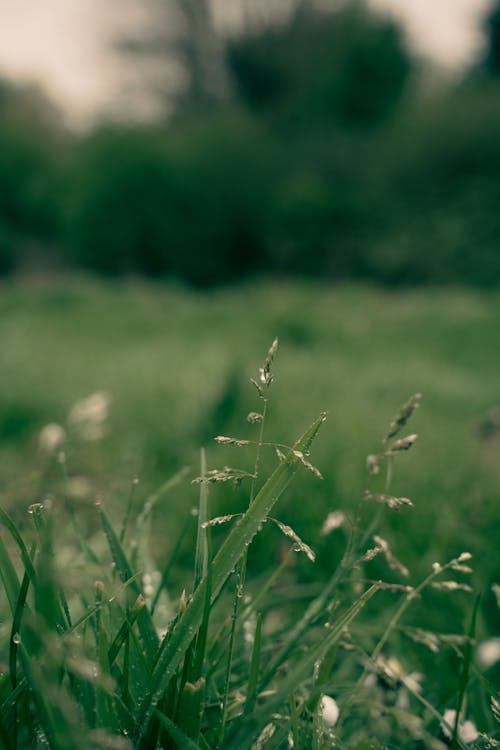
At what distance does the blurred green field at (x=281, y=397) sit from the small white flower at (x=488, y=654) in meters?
0.17

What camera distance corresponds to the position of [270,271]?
1154 cm

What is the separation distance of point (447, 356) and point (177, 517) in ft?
10.1

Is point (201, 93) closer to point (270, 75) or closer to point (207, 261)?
point (270, 75)

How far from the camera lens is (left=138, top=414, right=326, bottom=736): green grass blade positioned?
0.75 metres

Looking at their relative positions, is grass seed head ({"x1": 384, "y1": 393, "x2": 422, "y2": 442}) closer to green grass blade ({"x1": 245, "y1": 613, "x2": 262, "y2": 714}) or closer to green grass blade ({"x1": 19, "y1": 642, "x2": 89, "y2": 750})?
green grass blade ({"x1": 245, "y1": 613, "x2": 262, "y2": 714})

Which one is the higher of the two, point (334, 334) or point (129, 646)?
point (129, 646)

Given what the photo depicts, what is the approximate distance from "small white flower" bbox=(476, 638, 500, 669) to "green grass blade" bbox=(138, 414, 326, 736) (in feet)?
2.30

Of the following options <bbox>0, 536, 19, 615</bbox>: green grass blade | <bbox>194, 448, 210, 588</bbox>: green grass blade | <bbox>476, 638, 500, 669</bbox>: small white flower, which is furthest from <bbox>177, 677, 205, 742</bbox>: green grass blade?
<bbox>476, 638, 500, 669</bbox>: small white flower

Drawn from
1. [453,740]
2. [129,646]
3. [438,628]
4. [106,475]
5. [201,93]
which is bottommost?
[106,475]

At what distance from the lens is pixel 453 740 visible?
0.82 m

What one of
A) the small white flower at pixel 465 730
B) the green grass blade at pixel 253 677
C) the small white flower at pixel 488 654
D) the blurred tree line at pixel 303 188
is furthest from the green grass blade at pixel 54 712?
the blurred tree line at pixel 303 188

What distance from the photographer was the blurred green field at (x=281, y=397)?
203 cm

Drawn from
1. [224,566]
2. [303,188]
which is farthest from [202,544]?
[303,188]

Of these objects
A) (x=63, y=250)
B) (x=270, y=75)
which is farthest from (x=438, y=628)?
(x=270, y=75)
